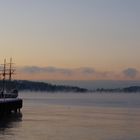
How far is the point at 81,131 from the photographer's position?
165 feet

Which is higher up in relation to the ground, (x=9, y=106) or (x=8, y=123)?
(x=9, y=106)

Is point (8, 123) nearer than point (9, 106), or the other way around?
point (8, 123)

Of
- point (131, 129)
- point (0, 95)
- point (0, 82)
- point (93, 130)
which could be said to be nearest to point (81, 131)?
point (93, 130)

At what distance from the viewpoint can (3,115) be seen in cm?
7406

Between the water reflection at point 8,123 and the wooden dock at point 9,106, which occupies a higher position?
the wooden dock at point 9,106

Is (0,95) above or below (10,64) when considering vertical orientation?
below

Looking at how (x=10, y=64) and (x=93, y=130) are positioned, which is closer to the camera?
(x=93, y=130)

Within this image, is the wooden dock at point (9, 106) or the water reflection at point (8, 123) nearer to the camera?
the water reflection at point (8, 123)

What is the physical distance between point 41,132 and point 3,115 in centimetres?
2631

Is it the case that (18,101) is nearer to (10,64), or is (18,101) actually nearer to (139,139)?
(10,64)

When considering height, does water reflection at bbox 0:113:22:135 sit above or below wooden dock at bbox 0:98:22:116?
below

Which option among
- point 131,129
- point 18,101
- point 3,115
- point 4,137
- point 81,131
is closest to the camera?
point 4,137

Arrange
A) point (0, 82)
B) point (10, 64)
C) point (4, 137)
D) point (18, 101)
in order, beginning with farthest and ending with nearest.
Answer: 1. point (0, 82)
2. point (10, 64)
3. point (18, 101)
4. point (4, 137)

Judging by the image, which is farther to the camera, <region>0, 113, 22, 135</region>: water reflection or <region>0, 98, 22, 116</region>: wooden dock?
<region>0, 98, 22, 116</region>: wooden dock
